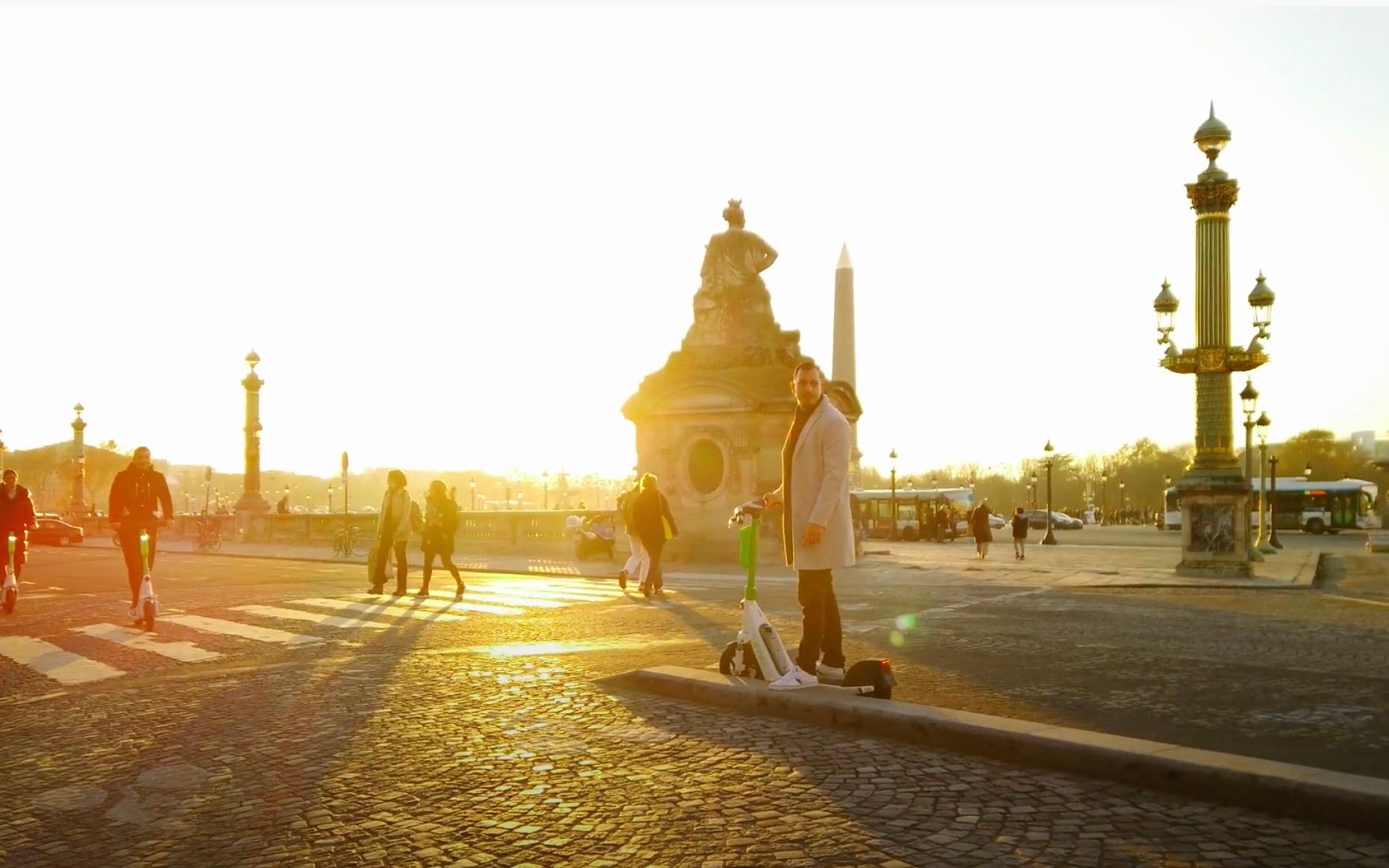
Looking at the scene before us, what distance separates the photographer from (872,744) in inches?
237

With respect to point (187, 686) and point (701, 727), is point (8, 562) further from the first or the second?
point (701, 727)

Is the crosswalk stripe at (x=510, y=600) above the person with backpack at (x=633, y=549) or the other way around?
the other way around

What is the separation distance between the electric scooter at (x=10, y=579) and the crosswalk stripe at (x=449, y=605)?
13.8ft

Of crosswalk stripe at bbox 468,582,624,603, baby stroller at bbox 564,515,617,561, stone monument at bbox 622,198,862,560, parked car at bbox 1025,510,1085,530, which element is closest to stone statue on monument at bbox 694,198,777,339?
stone monument at bbox 622,198,862,560

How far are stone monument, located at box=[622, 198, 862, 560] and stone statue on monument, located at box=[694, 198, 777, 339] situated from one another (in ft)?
0.06

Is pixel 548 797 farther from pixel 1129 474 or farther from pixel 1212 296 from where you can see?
pixel 1129 474

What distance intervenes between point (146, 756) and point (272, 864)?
7.34ft

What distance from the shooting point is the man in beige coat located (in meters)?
6.98

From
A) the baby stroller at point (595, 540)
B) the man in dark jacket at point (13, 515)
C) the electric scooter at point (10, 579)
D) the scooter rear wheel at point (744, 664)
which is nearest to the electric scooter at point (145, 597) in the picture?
the man in dark jacket at point (13, 515)

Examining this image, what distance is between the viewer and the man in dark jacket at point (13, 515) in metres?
14.0

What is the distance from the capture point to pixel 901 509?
188ft

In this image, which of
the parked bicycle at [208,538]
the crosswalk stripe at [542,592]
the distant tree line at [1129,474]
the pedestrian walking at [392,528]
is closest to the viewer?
the crosswalk stripe at [542,592]

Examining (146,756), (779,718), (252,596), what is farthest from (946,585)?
(146,756)

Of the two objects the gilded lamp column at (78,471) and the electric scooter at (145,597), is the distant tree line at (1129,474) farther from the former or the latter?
the electric scooter at (145,597)
